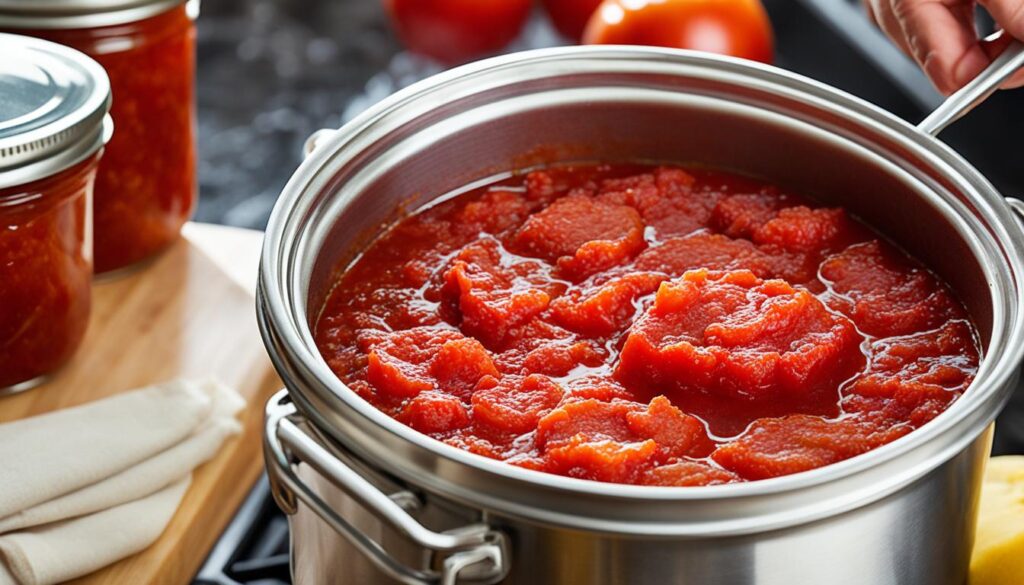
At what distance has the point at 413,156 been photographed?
1.96 meters

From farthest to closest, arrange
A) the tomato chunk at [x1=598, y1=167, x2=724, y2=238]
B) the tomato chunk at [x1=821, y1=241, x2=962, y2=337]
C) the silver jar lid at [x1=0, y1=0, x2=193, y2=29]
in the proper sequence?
the silver jar lid at [x1=0, y1=0, x2=193, y2=29], the tomato chunk at [x1=598, y1=167, x2=724, y2=238], the tomato chunk at [x1=821, y1=241, x2=962, y2=337]

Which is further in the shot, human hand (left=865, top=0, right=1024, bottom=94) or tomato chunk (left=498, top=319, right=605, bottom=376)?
human hand (left=865, top=0, right=1024, bottom=94)

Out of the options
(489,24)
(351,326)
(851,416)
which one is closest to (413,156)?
(351,326)

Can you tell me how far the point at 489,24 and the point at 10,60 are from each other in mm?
1655

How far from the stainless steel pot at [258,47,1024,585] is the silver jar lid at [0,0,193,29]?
0.62 meters

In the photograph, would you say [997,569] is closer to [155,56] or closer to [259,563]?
[259,563]

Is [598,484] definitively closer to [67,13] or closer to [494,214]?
[494,214]

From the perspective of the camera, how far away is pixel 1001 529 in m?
1.79

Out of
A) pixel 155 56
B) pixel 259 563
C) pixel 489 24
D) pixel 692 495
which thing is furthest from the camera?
pixel 489 24

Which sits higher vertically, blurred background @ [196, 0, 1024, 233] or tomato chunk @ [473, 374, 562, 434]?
tomato chunk @ [473, 374, 562, 434]

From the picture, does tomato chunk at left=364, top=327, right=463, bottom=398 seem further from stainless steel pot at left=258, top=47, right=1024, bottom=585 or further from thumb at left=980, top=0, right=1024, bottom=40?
thumb at left=980, top=0, right=1024, bottom=40

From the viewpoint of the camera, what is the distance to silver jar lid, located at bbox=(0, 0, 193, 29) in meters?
2.19

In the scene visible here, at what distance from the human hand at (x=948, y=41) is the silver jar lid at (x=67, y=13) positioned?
4.26 feet

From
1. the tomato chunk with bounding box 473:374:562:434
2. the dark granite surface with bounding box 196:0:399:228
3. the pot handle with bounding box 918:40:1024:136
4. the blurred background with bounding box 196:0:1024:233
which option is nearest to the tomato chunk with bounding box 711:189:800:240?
the pot handle with bounding box 918:40:1024:136
